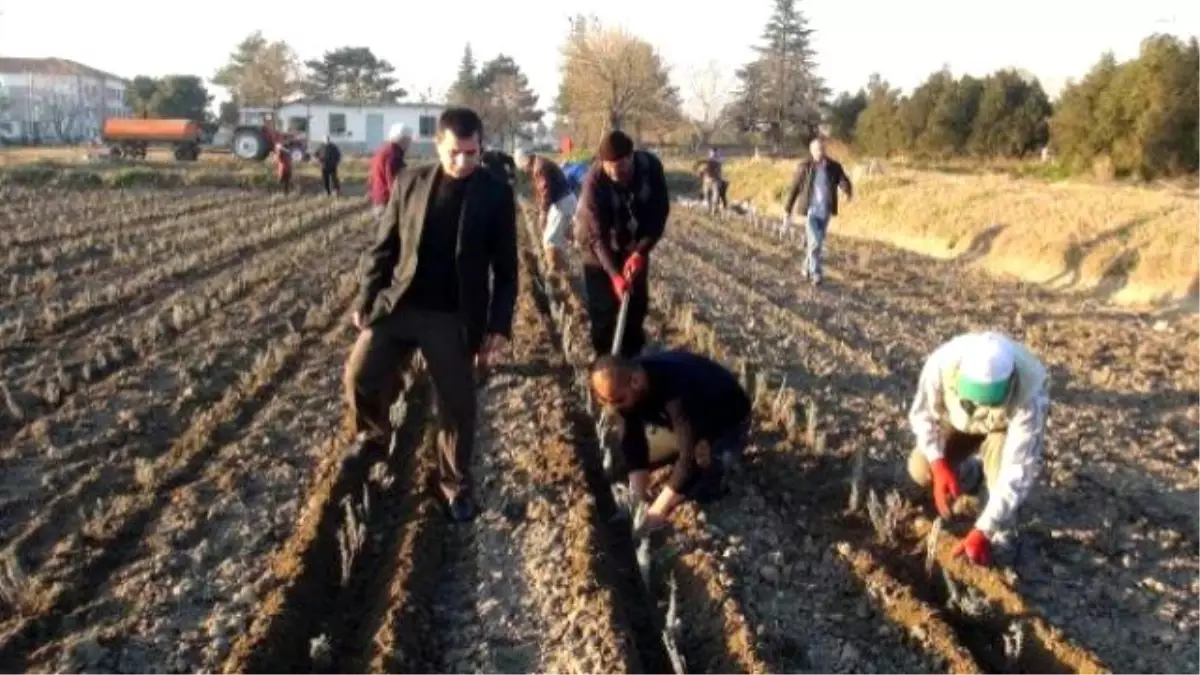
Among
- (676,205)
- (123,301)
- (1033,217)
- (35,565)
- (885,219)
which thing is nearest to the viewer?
(35,565)

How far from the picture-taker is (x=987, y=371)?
4.44m

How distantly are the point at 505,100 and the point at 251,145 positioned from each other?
3172 centimetres

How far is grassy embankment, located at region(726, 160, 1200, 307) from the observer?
12.9 meters

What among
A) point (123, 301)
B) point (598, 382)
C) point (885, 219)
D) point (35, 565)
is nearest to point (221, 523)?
point (35, 565)

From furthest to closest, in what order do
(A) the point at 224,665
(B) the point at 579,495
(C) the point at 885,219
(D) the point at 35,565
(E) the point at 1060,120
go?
(E) the point at 1060,120 → (C) the point at 885,219 → (B) the point at 579,495 → (D) the point at 35,565 → (A) the point at 224,665

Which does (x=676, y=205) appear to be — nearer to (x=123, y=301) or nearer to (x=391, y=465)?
(x=123, y=301)

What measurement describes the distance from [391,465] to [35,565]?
179 centimetres

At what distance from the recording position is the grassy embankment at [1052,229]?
12.9 meters

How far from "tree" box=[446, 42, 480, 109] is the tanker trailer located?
28.2 meters

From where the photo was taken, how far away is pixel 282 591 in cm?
445

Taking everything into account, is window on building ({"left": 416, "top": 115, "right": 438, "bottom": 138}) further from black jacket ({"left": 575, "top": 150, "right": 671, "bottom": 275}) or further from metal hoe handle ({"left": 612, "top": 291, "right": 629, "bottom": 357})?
metal hoe handle ({"left": 612, "top": 291, "right": 629, "bottom": 357})

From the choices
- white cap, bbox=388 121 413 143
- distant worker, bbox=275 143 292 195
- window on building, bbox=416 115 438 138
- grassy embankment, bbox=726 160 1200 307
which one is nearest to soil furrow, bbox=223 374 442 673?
white cap, bbox=388 121 413 143

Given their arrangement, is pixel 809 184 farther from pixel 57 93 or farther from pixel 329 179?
pixel 57 93

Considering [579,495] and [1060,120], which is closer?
[579,495]
